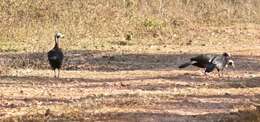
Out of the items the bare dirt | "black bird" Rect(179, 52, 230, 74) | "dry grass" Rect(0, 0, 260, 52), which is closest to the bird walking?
"black bird" Rect(179, 52, 230, 74)

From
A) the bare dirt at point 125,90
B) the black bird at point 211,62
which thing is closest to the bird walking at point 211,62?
the black bird at point 211,62

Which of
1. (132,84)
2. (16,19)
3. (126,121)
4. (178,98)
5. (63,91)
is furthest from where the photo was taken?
(16,19)

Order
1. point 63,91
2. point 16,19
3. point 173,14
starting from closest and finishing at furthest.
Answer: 1. point 63,91
2. point 16,19
3. point 173,14

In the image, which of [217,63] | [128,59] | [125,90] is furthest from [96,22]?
[125,90]

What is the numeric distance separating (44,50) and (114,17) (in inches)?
309

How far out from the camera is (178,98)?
1367 centimetres

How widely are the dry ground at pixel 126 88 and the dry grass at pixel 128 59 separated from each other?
0.02 meters

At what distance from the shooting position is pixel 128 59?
21344 millimetres

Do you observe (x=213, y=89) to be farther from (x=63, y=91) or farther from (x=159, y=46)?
(x=159, y=46)

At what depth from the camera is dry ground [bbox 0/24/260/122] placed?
11.8 metres

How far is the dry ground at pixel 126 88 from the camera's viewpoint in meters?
11.8

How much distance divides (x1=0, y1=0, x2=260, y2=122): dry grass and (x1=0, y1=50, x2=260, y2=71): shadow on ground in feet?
0.09

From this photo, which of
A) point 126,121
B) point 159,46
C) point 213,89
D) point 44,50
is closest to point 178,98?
point 213,89

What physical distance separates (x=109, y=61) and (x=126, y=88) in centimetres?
539
